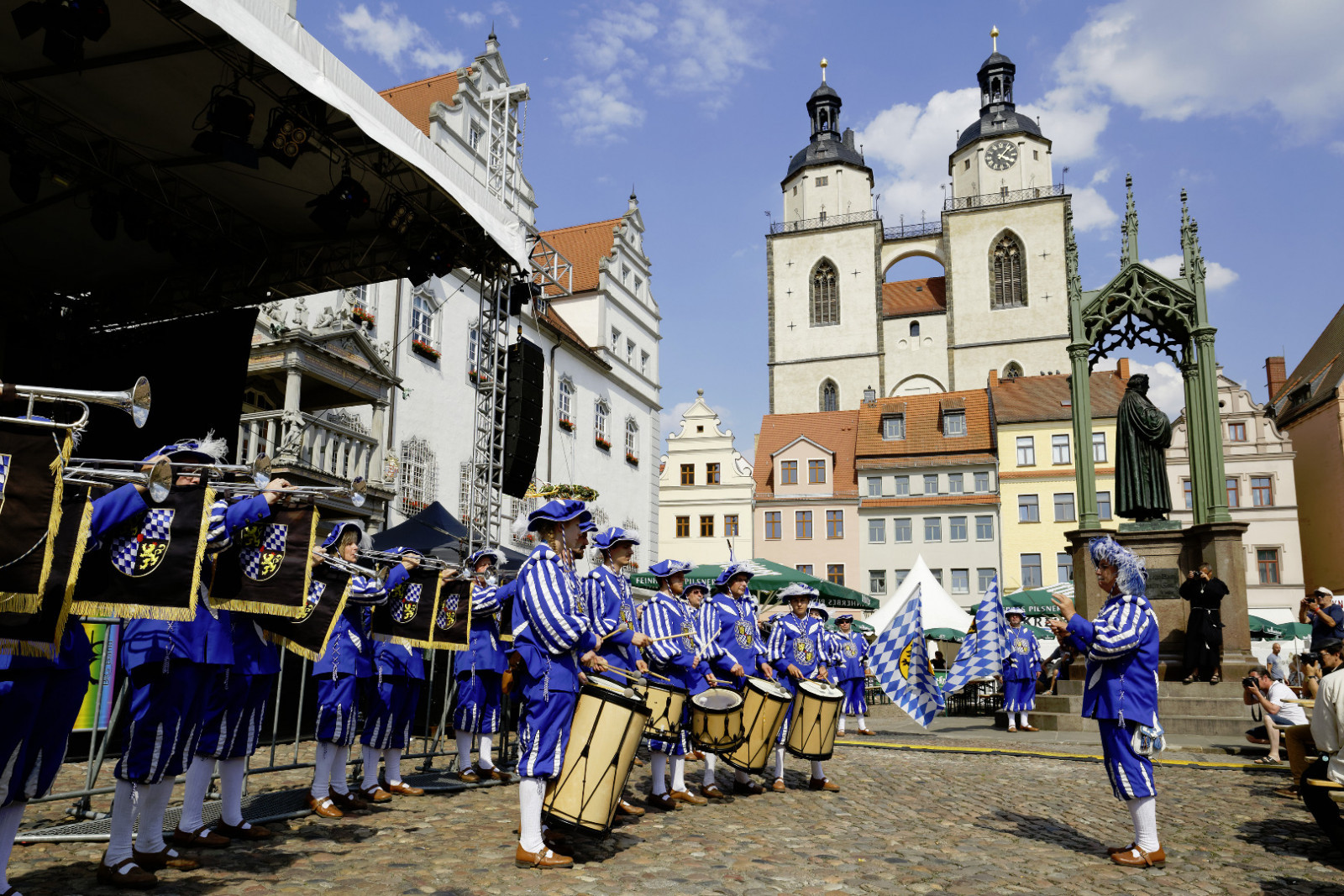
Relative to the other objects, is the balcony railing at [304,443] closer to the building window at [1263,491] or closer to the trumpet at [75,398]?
the trumpet at [75,398]

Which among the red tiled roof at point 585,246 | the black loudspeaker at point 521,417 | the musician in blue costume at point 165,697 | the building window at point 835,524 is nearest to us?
the musician in blue costume at point 165,697

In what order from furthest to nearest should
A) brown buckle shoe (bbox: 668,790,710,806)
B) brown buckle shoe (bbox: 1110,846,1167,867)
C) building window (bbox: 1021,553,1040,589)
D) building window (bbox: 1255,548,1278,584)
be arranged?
building window (bbox: 1021,553,1040,589)
building window (bbox: 1255,548,1278,584)
brown buckle shoe (bbox: 668,790,710,806)
brown buckle shoe (bbox: 1110,846,1167,867)

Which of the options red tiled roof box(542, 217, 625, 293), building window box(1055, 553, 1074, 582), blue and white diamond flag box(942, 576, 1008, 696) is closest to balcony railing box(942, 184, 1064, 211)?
building window box(1055, 553, 1074, 582)

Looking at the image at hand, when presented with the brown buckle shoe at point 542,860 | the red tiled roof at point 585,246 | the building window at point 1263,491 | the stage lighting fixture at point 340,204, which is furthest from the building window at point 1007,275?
the brown buckle shoe at point 542,860

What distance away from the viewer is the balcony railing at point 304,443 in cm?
1802

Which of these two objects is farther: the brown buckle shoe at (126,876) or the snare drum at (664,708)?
the snare drum at (664,708)

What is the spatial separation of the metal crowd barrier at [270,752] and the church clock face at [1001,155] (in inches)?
2382

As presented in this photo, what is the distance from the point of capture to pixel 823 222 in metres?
66.7

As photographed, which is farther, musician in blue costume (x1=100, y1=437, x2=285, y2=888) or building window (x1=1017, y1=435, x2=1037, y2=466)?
building window (x1=1017, y1=435, x2=1037, y2=466)

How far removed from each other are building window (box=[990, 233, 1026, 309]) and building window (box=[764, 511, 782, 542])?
982 inches

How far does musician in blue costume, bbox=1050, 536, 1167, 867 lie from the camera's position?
596 cm

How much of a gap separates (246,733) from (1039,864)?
4.99 m

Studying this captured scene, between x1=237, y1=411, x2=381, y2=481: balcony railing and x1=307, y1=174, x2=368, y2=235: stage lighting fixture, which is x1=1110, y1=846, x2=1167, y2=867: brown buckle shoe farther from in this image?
x1=237, y1=411, x2=381, y2=481: balcony railing

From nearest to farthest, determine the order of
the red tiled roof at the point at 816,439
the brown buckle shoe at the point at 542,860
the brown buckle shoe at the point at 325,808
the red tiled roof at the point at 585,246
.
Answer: the brown buckle shoe at the point at 542,860 < the brown buckle shoe at the point at 325,808 < the red tiled roof at the point at 585,246 < the red tiled roof at the point at 816,439
